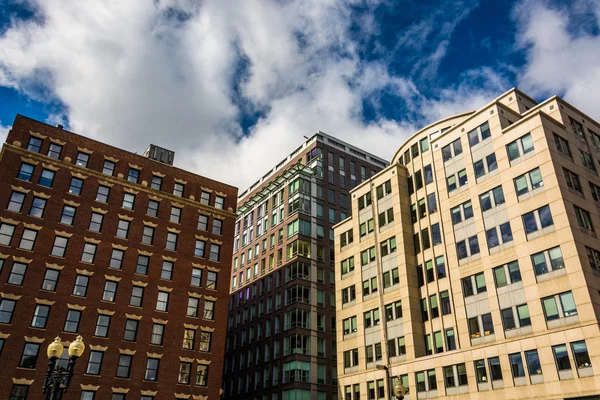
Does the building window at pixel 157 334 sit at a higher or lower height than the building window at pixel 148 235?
lower

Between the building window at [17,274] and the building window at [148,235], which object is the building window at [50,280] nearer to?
the building window at [17,274]

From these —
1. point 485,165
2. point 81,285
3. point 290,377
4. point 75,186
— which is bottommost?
point 290,377

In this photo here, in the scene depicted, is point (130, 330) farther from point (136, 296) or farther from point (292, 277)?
point (292, 277)

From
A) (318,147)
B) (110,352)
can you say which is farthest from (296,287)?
(110,352)

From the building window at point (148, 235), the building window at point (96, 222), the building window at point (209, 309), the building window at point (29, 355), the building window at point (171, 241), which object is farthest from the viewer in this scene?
the building window at point (171, 241)

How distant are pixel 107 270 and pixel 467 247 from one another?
123 feet

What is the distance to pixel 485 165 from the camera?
48.3 metres

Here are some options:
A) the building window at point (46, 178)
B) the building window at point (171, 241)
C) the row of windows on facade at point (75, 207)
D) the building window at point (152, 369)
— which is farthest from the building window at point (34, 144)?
the building window at point (152, 369)

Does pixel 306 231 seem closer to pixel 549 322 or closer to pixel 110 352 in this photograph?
pixel 110 352

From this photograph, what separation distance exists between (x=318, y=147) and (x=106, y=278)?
1825 inches

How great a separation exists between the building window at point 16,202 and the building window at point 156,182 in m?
14.3

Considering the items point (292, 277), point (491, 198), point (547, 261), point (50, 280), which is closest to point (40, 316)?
point (50, 280)

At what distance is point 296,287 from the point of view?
77.4 metres

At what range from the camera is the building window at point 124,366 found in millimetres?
50781
